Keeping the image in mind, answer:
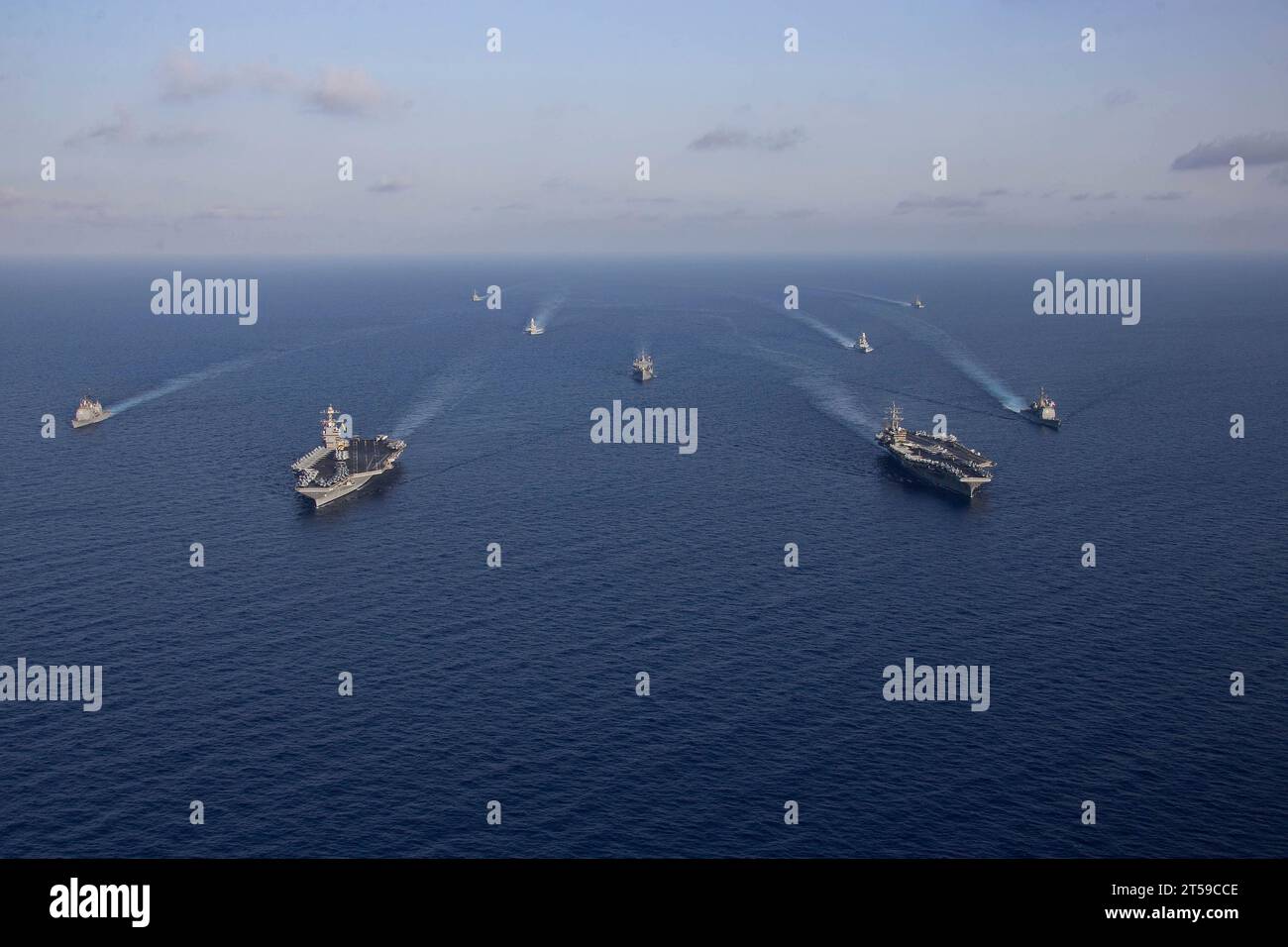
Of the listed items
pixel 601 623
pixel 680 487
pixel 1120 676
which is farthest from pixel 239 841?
pixel 680 487

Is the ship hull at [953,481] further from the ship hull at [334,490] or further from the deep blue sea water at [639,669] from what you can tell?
the ship hull at [334,490]

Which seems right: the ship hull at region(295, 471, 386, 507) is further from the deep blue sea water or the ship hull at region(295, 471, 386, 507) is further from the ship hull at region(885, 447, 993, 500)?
the ship hull at region(885, 447, 993, 500)

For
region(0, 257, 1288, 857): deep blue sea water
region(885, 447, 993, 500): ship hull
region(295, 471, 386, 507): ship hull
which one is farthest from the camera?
region(885, 447, 993, 500): ship hull

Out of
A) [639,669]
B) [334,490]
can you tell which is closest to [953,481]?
[639,669]

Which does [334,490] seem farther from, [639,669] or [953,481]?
[953,481]

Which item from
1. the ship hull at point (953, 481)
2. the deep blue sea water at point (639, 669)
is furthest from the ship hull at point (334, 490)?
the ship hull at point (953, 481)

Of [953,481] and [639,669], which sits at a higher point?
[953,481]

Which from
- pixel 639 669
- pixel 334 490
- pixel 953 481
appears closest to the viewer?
pixel 639 669

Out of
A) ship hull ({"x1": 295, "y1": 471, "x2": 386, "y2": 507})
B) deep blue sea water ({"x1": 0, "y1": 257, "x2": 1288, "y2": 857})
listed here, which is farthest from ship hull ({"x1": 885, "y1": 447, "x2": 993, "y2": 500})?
ship hull ({"x1": 295, "y1": 471, "x2": 386, "y2": 507})

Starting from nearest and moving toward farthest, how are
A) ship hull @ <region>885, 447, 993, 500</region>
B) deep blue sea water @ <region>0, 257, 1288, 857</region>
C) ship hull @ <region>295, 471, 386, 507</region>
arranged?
1. deep blue sea water @ <region>0, 257, 1288, 857</region>
2. ship hull @ <region>295, 471, 386, 507</region>
3. ship hull @ <region>885, 447, 993, 500</region>

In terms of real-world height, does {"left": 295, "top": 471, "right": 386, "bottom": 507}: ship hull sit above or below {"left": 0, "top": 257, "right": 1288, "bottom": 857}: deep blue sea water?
above

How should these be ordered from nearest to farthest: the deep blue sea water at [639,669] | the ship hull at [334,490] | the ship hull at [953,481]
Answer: the deep blue sea water at [639,669] < the ship hull at [334,490] < the ship hull at [953,481]
